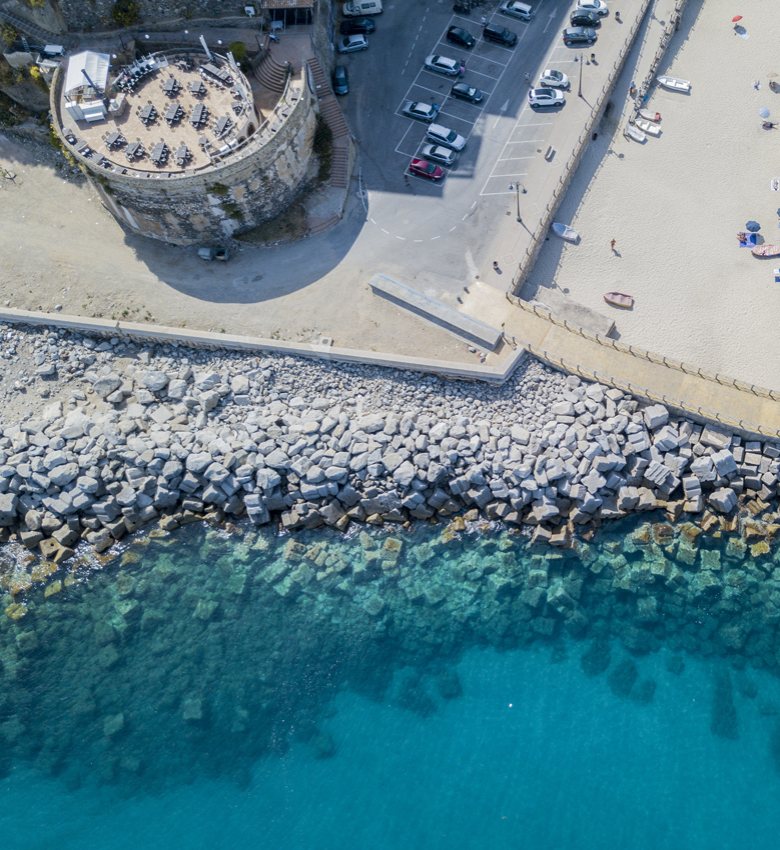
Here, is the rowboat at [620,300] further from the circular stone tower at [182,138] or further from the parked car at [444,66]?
the circular stone tower at [182,138]

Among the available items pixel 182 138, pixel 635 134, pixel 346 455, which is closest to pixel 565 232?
pixel 635 134

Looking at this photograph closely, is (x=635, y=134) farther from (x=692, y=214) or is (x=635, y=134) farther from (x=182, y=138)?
(x=182, y=138)

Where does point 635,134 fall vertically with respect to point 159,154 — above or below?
above

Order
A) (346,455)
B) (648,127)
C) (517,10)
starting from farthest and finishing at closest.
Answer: (517,10)
(648,127)
(346,455)

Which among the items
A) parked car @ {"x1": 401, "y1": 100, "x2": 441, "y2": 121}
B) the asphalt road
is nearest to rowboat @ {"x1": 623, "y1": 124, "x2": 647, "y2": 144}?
the asphalt road

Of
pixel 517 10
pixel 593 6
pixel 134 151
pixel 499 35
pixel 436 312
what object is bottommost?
pixel 436 312

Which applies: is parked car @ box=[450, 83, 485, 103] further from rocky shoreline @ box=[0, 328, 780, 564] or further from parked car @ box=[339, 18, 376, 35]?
rocky shoreline @ box=[0, 328, 780, 564]
